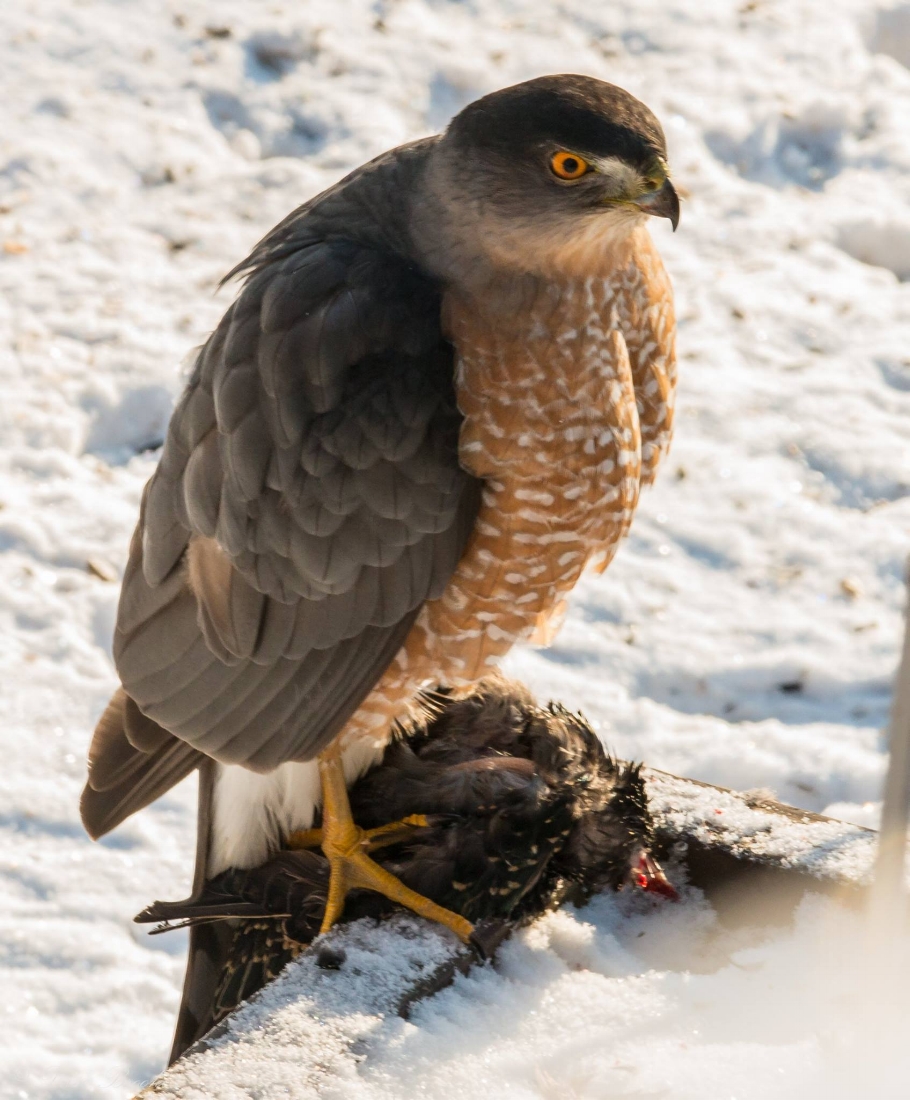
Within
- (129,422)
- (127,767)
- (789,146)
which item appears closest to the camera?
(127,767)

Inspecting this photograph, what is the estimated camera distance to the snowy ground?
13.3ft

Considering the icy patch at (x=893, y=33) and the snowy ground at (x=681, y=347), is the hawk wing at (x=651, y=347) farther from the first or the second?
the icy patch at (x=893, y=33)

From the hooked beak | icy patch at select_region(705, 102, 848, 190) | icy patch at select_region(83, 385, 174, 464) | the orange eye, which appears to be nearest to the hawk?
the orange eye

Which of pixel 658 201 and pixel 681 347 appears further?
pixel 681 347

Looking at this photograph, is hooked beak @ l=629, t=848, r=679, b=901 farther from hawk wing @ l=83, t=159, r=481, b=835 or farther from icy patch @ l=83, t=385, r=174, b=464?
icy patch @ l=83, t=385, r=174, b=464

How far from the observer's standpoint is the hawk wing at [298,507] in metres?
2.71

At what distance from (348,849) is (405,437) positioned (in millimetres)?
915

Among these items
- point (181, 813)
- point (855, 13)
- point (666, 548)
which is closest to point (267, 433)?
point (181, 813)

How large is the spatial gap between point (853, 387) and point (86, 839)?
10.9 ft

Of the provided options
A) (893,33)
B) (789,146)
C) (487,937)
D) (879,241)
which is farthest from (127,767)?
(893,33)

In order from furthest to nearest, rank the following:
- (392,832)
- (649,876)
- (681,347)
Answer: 1. (681,347)
2. (392,832)
3. (649,876)

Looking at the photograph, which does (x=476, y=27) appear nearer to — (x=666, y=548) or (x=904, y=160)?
(x=904, y=160)

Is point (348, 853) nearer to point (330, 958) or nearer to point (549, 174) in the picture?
point (330, 958)

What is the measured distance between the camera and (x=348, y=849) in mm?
3000
